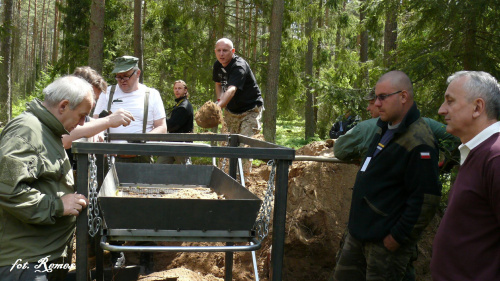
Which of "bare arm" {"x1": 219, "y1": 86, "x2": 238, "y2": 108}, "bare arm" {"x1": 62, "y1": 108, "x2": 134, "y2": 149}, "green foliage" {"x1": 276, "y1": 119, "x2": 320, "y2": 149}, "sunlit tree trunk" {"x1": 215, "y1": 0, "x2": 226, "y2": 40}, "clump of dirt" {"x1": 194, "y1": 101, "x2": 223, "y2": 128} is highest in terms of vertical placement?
"sunlit tree trunk" {"x1": 215, "y1": 0, "x2": 226, "y2": 40}

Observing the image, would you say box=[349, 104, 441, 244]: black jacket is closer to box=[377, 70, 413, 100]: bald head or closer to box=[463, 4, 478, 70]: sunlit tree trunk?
box=[377, 70, 413, 100]: bald head

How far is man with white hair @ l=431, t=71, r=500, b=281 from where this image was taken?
7.82ft

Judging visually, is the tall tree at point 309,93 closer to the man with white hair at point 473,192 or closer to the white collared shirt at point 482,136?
the man with white hair at point 473,192

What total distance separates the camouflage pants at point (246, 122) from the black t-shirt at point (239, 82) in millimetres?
67

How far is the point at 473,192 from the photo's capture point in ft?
7.97

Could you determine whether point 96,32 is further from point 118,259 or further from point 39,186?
point 39,186

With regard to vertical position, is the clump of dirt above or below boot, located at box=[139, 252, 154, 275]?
above

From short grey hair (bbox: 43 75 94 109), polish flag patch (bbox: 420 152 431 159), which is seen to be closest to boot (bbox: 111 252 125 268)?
short grey hair (bbox: 43 75 94 109)

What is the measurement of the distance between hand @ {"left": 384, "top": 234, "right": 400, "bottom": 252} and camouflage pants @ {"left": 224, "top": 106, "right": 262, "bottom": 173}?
4.12m

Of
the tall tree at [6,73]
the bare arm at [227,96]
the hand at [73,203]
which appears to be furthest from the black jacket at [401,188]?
the tall tree at [6,73]

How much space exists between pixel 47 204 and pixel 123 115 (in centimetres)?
91

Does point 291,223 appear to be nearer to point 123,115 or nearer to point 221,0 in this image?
point 123,115

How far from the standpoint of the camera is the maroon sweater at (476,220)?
92.4 inches

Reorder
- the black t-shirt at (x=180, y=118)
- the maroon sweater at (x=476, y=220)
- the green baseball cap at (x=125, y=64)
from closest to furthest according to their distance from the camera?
the maroon sweater at (x=476, y=220)
the green baseball cap at (x=125, y=64)
the black t-shirt at (x=180, y=118)
